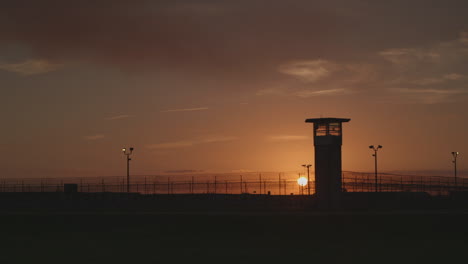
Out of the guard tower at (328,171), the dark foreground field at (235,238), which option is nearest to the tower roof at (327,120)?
the guard tower at (328,171)

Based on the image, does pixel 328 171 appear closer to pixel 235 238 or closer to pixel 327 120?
pixel 327 120

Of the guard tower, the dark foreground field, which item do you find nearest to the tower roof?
the guard tower

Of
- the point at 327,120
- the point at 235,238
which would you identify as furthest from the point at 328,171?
the point at 235,238

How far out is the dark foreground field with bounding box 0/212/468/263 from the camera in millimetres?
23672

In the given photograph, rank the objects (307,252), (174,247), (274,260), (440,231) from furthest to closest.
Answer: (440,231)
(174,247)
(307,252)
(274,260)

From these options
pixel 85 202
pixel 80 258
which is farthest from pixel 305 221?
pixel 85 202

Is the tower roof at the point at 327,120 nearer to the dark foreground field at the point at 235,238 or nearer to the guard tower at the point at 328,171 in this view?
the guard tower at the point at 328,171

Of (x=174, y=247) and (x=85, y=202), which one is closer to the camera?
(x=174, y=247)

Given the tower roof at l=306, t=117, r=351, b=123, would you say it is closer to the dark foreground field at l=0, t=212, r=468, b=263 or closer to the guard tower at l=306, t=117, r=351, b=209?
the guard tower at l=306, t=117, r=351, b=209

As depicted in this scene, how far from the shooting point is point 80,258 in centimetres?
2356

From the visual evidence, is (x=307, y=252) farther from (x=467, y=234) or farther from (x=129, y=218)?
(x=129, y=218)

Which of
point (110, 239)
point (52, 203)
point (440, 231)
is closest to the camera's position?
point (110, 239)

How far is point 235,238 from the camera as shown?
29.1 meters

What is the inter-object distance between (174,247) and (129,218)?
1211cm
